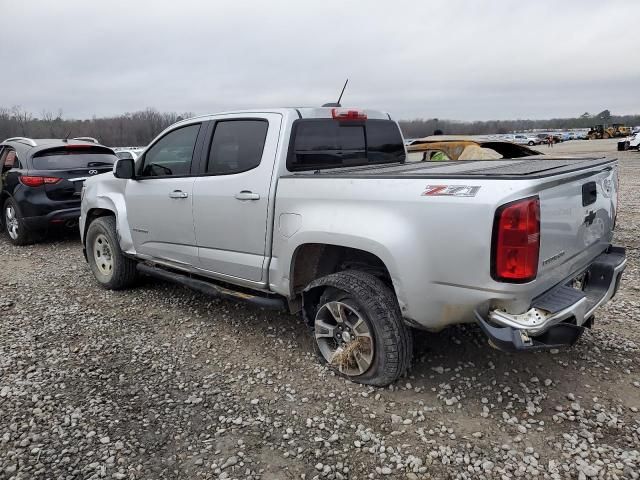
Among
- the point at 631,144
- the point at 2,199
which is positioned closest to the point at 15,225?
the point at 2,199

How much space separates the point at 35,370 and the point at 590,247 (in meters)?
4.03

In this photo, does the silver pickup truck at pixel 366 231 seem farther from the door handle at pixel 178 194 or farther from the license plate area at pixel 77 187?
the license plate area at pixel 77 187

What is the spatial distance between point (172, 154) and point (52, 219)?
4106mm

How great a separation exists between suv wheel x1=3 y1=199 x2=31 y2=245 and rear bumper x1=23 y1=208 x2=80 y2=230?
0.19 metres

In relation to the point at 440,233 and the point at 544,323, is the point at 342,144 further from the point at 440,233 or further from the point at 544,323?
the point at 544,323

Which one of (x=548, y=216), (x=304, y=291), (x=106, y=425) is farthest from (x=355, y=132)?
(x=106, y=425)

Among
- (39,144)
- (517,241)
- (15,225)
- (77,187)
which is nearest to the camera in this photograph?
(517,241)

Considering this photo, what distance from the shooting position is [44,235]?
8.17 metres

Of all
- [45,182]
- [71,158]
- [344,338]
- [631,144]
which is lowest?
[344,338]

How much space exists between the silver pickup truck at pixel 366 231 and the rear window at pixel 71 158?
350 cm

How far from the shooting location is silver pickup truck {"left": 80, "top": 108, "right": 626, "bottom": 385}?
2535mm

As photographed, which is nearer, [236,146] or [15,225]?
[236,146]

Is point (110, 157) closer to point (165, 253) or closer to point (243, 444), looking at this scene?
point (165, 253)

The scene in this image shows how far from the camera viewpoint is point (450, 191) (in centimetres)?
258
